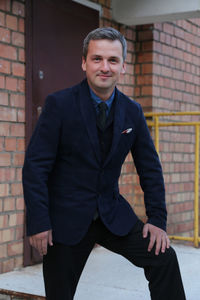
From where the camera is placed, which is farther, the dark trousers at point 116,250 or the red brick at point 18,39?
the red brick at point 18,39

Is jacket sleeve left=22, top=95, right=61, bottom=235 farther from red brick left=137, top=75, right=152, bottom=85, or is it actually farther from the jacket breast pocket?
red brick left=137, top=75, right=152, bottom=85

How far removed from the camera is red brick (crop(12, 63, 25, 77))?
3.94m

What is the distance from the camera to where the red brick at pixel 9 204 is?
3914mm

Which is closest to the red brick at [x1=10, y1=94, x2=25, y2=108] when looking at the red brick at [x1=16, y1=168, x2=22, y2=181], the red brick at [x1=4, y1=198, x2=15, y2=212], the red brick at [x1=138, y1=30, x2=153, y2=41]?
the red brick at [x1=16, y1=168, x2=22, y2=181]

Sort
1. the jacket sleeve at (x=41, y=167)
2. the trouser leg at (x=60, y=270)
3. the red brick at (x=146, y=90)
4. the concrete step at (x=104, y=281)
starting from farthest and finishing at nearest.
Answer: the red brick at (x=146, y=90) < the concrete step at (x=104, y=281) < the trouser leg at (x=60, y=270) < the jacket sleeve at (x=41, y=167)

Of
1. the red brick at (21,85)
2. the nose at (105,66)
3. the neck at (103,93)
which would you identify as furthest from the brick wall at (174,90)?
the nose at (105,66)

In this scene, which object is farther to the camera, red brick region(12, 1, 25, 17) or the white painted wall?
the white painted wall

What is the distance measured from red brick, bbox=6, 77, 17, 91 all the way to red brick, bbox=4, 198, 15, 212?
84 cm

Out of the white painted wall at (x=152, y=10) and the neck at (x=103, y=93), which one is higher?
the white painted wall at (x=152, y=10)

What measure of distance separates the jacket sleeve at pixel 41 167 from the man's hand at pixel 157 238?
0.48 meters

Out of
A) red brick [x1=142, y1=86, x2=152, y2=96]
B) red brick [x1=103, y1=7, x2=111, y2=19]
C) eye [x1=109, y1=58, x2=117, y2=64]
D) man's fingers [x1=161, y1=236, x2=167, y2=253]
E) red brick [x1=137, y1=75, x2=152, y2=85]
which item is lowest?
man's fingers [x1=161, y1=236, x2=167, y2=253]

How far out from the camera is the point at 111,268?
4.17 metres

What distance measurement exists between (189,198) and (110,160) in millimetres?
3912

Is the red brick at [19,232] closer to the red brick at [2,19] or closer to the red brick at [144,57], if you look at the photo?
the red brick at [2,19]
